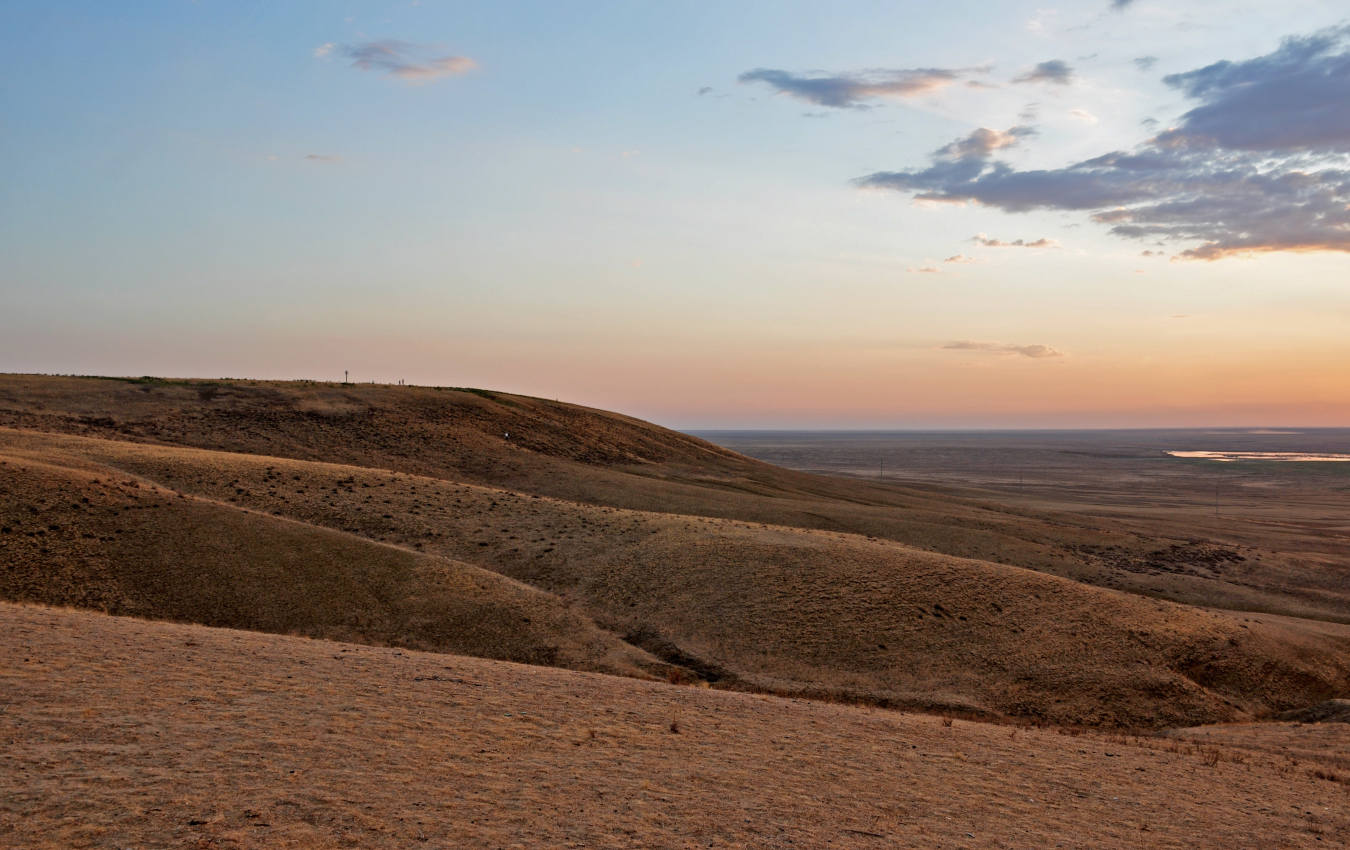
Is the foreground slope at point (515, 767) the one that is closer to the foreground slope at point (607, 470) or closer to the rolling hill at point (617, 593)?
the rolling hill at point (617, 593)

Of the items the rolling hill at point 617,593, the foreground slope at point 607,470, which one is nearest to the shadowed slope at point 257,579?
the rolling hill at point 617,593

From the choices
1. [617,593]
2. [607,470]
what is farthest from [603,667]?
[607,470]

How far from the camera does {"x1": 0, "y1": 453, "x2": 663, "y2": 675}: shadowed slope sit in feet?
82.6

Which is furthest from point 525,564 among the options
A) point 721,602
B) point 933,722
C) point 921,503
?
point 921,503

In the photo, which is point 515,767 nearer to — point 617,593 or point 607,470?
point 617,593

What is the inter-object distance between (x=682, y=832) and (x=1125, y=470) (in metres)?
158

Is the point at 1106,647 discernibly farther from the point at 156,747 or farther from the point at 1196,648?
the point at 156,747

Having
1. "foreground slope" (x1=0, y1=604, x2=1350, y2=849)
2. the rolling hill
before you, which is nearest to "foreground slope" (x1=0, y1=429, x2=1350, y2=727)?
the rolling hill

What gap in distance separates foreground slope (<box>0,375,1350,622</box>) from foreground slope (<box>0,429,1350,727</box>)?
34.5 feet

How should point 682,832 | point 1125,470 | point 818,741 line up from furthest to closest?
point 1125,470
point 818,741
point 682,832

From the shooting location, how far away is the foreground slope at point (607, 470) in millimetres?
47469

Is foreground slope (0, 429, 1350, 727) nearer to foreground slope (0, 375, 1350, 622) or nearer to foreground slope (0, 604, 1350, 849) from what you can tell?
foreground slope (0, 604, 1350, 849)

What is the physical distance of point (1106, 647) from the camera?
28.4 metres

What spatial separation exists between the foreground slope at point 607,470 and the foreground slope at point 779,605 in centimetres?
1050
